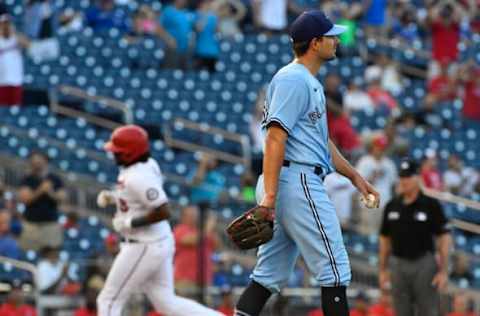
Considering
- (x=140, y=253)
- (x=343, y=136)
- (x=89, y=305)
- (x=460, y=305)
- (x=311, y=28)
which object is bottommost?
(x=460, y=305)

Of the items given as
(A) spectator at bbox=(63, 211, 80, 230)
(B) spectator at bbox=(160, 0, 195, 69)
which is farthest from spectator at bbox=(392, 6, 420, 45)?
(A) spectator at bbox=(63, 211, 80, 230)

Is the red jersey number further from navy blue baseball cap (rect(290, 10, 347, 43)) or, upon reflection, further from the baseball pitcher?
navy blue baseball cap (rect(290, 10, 347, 43))

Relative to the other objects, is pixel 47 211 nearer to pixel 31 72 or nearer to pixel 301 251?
pixel 31 72

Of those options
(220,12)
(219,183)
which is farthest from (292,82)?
(220,12)

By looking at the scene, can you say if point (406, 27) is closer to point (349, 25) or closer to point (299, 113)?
point (349, 25)

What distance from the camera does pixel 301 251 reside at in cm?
801

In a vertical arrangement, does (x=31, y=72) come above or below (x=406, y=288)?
above

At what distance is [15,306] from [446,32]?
1117 cm

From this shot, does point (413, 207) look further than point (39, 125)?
No

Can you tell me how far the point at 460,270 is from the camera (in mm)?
16188

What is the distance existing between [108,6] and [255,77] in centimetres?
250

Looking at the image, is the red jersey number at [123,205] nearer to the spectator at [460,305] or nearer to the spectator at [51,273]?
the spectator at [51,273]

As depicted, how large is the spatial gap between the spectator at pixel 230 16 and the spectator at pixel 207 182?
5.06 meters

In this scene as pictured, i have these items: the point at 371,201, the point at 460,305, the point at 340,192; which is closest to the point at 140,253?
the point at 371,201
